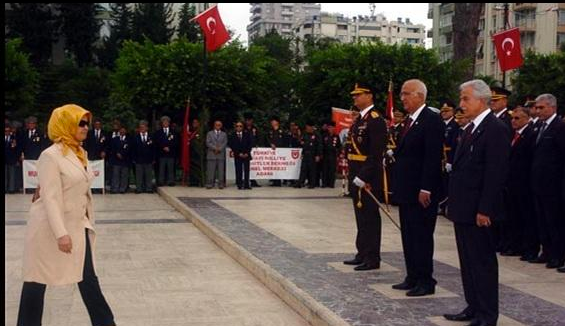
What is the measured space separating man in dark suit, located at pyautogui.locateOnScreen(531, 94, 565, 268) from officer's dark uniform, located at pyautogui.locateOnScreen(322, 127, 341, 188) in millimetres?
12252

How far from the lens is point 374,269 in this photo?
27.3 feet

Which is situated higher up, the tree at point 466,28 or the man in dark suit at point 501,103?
the tree at point 466,28

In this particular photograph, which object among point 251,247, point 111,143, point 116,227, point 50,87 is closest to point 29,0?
point 50,87

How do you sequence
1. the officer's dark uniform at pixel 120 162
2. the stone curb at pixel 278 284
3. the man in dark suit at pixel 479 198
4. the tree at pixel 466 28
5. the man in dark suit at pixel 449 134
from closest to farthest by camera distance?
the man in dark suit at pixel 479 198 → the stone curb at pixel 278 284 → the man in dark suit at pixel 449 134 → the officer's dark uniform at pixel 120 162 → the tree at pixel 466 28

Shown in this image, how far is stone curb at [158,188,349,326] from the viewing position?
625cm

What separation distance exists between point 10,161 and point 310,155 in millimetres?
7988

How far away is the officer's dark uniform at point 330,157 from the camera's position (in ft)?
69.1

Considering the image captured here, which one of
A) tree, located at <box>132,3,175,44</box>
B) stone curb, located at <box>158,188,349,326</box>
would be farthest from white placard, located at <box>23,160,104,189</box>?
tree, located at <box>132,3,175,44</box>

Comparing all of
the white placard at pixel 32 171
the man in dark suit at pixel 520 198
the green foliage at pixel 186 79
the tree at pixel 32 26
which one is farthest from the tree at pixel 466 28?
the tree at pixel 32 26

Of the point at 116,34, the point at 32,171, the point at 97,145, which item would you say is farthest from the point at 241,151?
the point at 116,34

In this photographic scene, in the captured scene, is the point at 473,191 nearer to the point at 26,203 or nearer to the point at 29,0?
the point at 26,203

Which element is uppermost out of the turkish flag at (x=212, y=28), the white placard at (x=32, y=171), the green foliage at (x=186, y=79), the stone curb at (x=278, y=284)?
the turkish flag at (x=212, y=28)

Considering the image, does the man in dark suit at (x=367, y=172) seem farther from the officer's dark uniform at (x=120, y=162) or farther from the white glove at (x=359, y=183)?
the officer's dark uniform at (x=120, y=162)

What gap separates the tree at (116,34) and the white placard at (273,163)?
38.4 metres
